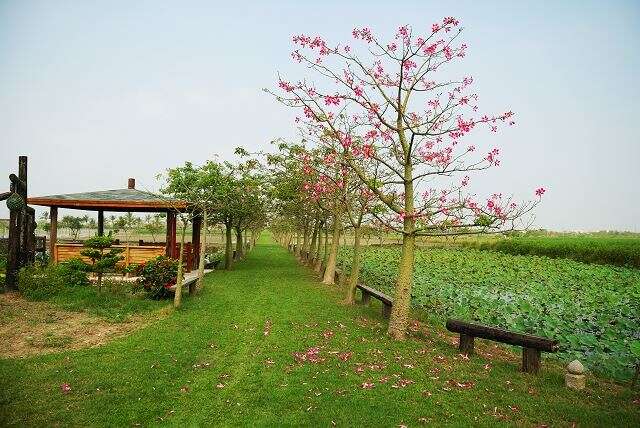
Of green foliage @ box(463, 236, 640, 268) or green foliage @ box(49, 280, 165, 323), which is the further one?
green foliage @ box(463, 236, 640, 268)

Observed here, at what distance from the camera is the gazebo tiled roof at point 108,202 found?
16.2 meters

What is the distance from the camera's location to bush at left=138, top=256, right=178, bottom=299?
1306 cm

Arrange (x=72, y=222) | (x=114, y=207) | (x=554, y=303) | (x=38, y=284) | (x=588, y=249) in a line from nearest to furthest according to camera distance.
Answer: (x=38, y=284)
(x=554, y=303)
(x=114, y=207)
(x=588, y=249)
(x=72, y=222)

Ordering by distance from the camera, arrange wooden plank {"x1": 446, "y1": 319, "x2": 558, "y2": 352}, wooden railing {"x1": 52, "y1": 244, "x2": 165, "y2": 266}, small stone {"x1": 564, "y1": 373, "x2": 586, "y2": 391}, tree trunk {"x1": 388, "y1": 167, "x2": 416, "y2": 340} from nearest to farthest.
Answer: small stone {"x1": 564, "y1": 373, "x2": 586, "y2": 391}
wooden plank {"x1": 446, "y1": 319, "x2": 558, "y2": 352}
tree trunk {"x1": 388, "y1": 167, "x2": 416, "y2": 340}
wooden railing {"x1": 52, "y1": 244, "x2": 165, "y2": 266}

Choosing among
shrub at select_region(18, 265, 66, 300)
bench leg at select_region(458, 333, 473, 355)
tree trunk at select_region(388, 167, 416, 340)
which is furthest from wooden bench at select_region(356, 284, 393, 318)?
shrub at select_region(18, 265, 66, 300)

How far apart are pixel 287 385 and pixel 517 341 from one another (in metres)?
4.03

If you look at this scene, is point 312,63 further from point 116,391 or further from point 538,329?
point 538,329

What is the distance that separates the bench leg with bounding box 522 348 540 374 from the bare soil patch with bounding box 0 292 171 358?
7975mm

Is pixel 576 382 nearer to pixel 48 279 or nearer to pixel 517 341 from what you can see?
pixel 517 341

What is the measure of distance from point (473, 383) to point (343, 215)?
1228 cm

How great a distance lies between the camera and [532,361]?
7305mm

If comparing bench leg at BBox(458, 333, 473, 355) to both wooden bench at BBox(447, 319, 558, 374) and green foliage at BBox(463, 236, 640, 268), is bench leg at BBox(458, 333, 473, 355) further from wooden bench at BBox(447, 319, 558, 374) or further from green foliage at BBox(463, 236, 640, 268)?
green foliage at BBox(463, 236, 640, 268)

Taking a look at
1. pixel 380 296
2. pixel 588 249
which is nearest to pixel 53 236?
pixel 380 296

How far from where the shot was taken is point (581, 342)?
9.11 metres
